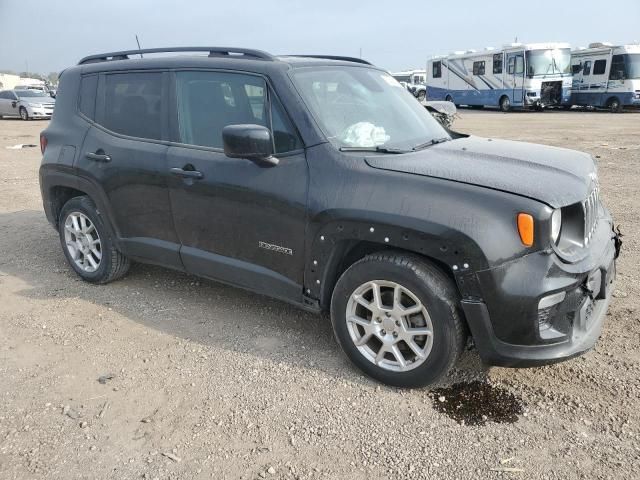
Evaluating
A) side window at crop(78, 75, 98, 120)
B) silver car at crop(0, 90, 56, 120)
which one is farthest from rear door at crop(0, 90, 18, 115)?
side window at crop(78, 75, 98, 120)

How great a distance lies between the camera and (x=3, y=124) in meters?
22.9

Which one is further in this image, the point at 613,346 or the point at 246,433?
the point at 613,346

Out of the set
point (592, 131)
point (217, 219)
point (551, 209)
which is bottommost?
point (592, 131)

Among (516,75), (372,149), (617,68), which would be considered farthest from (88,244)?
(617,68)

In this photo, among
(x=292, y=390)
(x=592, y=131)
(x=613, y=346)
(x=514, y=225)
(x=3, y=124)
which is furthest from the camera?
(x=3, y=124)

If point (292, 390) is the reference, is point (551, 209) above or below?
above

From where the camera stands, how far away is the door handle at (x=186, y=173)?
3717 mm

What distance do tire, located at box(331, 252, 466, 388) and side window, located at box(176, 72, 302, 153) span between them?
94 centimetres

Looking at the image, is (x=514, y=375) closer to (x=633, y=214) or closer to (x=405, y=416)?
(x=405, y=416)

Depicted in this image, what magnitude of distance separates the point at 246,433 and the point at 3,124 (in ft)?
80.1

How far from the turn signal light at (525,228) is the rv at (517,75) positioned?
85.9ft

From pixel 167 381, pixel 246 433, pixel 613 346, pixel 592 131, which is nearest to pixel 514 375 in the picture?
pixel 613 346

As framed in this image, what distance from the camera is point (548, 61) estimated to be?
85.0 ft

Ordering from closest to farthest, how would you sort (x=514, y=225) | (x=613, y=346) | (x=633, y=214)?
(x=514, y=225)
(x=613, y=346)
(x=633, y=214)
